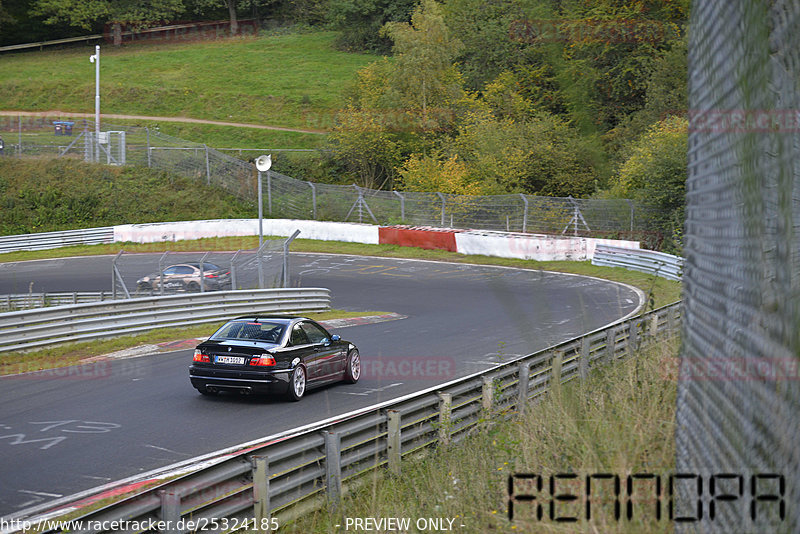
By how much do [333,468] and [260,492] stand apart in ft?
3.51

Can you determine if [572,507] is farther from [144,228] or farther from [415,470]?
[144,228]

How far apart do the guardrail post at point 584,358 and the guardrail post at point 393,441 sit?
14.4 feet

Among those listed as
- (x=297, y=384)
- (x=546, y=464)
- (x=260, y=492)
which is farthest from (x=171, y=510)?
(x=297, y=384)

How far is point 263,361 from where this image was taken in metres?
12.9

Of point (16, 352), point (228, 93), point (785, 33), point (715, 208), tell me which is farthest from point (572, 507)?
point (228, 93)

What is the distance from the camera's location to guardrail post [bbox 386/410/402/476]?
855 cm

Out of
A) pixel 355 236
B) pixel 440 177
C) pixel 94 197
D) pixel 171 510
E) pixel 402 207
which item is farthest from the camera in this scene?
pixel 440 177

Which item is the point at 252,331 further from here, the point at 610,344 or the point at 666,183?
the point at 666,183

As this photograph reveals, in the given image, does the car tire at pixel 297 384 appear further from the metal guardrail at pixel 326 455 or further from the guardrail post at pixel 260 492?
the guardrail post at pixel 260 492

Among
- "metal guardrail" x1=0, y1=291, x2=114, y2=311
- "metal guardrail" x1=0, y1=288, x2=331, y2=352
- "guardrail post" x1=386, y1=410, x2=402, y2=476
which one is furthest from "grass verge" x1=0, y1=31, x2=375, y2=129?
"guardrail post" x1=386, y1=410, x2=402, y2=476

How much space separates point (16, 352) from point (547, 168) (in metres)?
38.8

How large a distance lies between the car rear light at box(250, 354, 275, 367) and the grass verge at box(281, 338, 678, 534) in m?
4.33

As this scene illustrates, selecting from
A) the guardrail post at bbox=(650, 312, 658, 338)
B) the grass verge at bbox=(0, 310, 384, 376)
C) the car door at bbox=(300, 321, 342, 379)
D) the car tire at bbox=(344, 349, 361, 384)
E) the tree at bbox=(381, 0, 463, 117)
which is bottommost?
the grass verge at bbox=(0, 310, 384, 376)

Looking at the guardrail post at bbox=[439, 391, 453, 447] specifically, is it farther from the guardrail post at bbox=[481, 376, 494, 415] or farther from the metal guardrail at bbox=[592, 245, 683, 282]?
the metal guardrail at bbox=[592, 245, 683, 282]
